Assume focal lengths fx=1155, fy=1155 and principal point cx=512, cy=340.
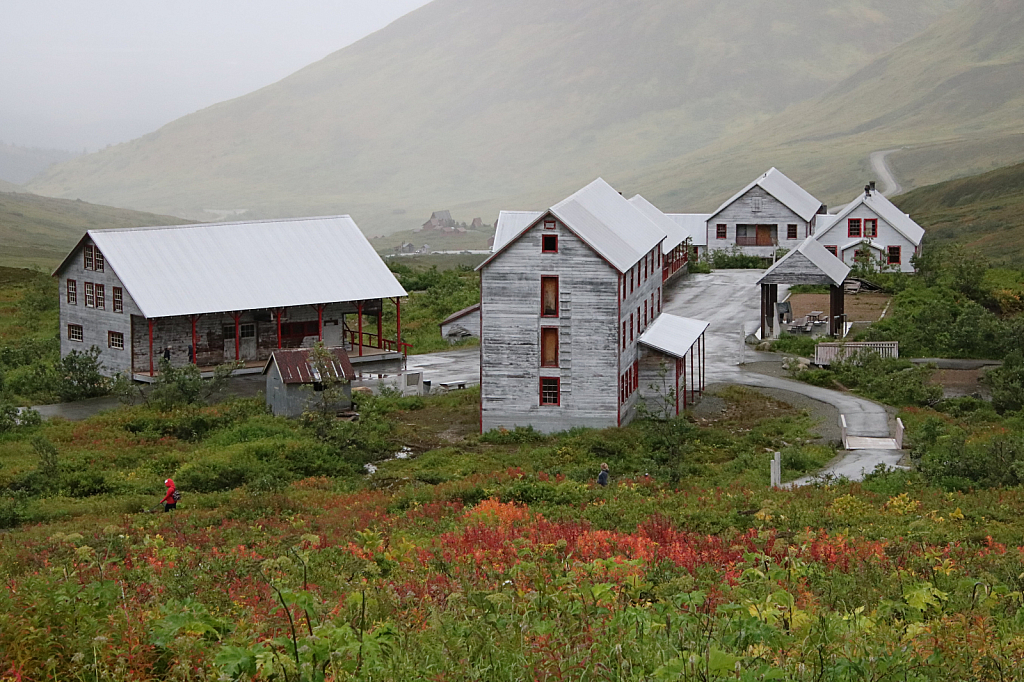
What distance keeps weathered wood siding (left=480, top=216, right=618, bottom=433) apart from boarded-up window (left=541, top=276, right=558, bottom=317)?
→ 19 centimetres

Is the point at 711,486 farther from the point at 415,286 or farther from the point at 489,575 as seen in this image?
the point at 415,286

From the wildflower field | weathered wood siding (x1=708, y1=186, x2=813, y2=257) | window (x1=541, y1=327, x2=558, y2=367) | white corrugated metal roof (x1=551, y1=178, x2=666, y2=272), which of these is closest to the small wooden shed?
the wildflower field

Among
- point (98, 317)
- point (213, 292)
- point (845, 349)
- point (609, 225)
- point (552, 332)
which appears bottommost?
point (845, 349)

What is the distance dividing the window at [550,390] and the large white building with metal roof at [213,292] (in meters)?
13.8

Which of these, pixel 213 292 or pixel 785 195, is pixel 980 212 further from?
pixel 213 292

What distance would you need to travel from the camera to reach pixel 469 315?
198 feet

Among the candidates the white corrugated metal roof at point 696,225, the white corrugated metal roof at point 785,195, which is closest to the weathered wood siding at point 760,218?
the white corrugated metal roof at point 785,195

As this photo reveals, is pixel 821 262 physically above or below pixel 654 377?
above

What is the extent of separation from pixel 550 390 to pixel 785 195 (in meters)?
62.2

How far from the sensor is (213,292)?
4897 centimetres

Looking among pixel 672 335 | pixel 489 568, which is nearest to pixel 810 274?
pixel 672 335

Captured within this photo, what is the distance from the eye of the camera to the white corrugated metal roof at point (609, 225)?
39.8 meters

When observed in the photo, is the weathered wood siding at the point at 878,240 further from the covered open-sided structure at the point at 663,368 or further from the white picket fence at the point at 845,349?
the covered open-sided structure at the point at 663,368

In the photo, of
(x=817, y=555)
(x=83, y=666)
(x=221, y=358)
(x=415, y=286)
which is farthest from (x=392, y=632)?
(x=415, y=286)
